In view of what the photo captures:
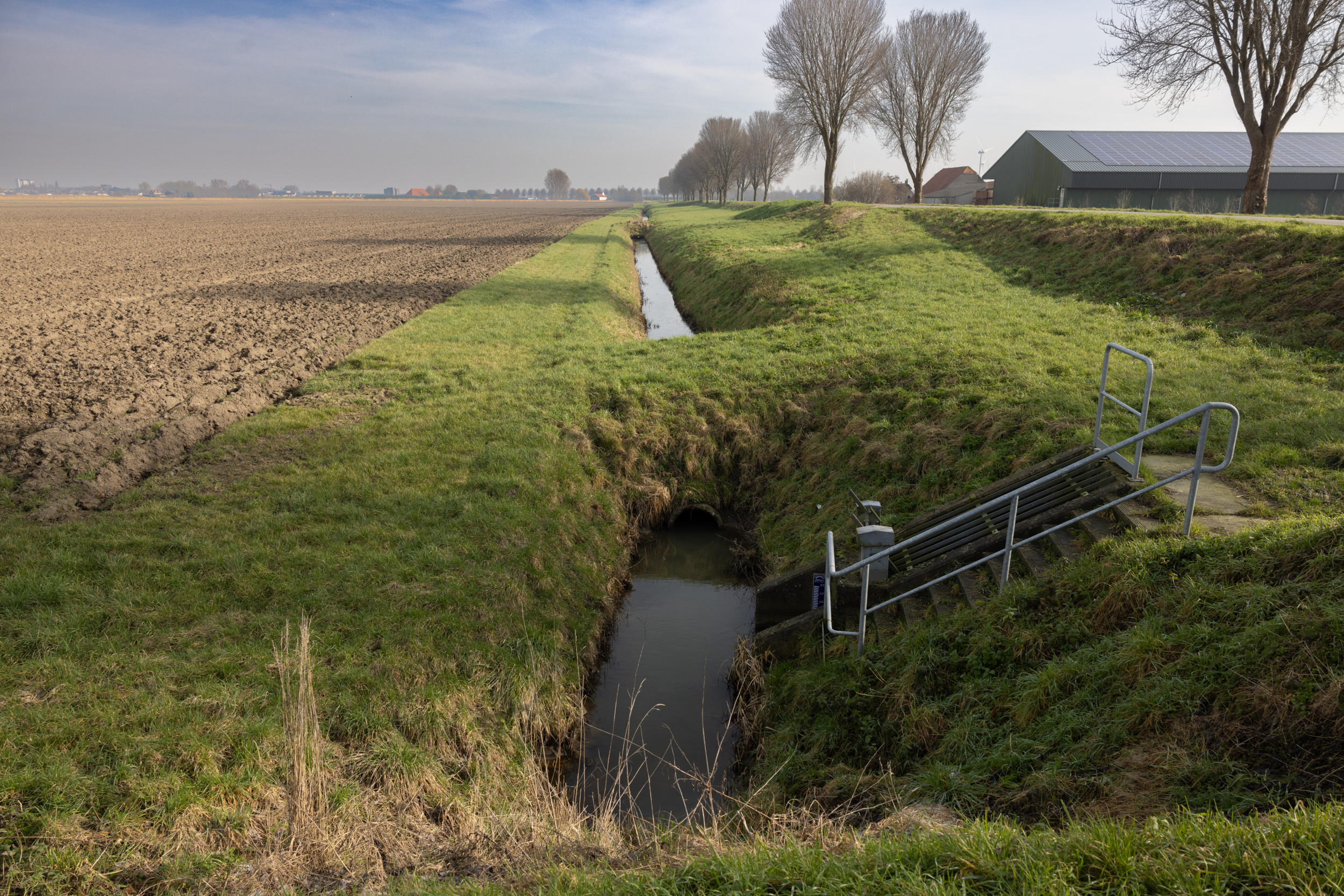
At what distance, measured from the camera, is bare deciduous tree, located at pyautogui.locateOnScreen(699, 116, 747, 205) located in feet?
325

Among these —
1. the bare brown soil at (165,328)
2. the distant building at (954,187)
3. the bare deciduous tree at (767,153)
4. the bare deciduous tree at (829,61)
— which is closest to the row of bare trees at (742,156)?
the bare deciduous tree at (767,153)

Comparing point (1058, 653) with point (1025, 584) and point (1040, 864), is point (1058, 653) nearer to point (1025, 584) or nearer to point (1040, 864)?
point (1025, 584)

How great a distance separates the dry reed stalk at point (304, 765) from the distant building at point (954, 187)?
72506 millimetres

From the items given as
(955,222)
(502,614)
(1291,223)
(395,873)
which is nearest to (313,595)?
(502,614)

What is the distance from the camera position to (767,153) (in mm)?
91188

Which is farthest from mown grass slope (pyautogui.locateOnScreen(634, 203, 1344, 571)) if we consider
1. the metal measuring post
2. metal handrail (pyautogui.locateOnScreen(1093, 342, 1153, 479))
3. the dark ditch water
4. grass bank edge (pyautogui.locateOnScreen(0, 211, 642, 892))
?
grass bank edge (pyautogui.locateOnScreen(0, 211, 642, 892))

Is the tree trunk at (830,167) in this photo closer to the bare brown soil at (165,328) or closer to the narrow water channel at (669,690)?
the bare brown soil at (165,328)

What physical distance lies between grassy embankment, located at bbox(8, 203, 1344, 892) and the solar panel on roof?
33009mm

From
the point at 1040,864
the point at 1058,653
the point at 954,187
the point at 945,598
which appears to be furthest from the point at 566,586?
the point at 954,187

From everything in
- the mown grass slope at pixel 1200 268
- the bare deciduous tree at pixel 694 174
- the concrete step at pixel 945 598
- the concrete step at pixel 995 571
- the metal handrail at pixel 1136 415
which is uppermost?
the bare deciduous tree at pixel 694 174

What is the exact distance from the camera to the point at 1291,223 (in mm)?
15633

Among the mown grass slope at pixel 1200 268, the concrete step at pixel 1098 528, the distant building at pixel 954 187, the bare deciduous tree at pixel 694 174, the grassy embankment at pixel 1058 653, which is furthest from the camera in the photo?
the bare deciduous tree at pixel 694 174

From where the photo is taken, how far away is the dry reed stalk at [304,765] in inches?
186

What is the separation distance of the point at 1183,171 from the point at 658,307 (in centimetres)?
3127
